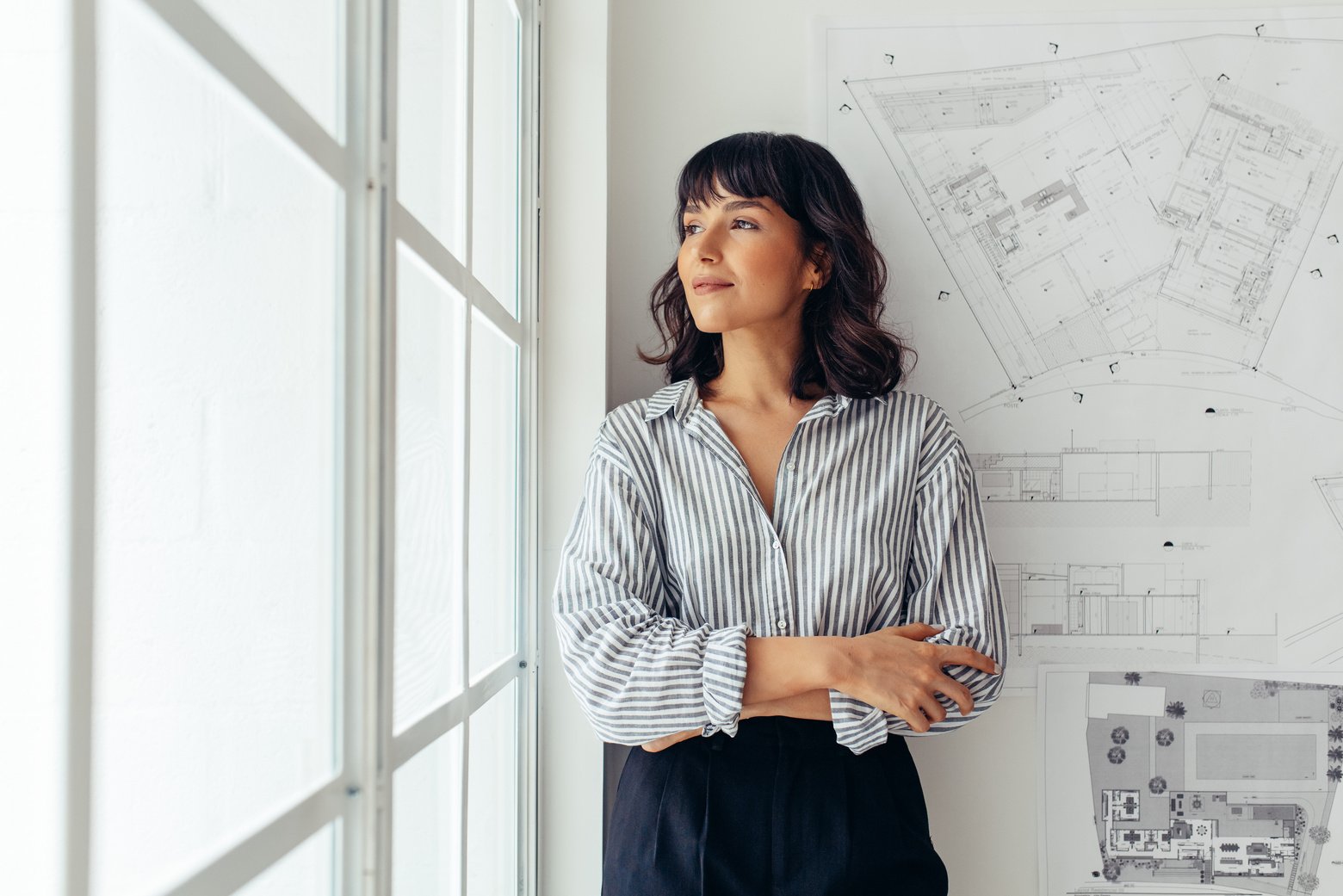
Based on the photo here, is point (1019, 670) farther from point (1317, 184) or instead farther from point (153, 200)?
point (153, 200)

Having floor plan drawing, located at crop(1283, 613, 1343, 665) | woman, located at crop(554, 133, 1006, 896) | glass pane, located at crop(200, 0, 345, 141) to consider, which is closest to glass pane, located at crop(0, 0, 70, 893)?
glass pane, located at crop(200, 0, 345, 141)

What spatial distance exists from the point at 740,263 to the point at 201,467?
931mm

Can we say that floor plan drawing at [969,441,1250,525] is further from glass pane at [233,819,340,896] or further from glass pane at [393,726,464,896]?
glass pane at [233,819,340,896]

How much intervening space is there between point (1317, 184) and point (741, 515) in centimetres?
112

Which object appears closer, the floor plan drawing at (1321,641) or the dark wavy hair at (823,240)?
the dark wavy hair at (823,240)

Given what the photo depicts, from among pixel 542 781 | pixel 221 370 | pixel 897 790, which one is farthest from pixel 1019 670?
pixel 221 370

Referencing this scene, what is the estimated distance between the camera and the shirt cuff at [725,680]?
3.78 feet

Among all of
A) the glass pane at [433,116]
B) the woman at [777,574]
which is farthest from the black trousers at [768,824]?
the glass pane at [433,116]

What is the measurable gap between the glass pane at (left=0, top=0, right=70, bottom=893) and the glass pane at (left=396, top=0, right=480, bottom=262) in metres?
0.46

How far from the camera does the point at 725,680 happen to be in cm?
116

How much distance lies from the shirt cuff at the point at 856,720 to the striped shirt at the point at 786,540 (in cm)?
3

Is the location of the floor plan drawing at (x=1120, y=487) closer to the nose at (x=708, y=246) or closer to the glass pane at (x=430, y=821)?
the nose at (x=708, y=246)

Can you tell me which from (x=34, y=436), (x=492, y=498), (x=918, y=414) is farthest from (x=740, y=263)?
(x=34, y=436)

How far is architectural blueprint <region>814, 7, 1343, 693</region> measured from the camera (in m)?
1.62
